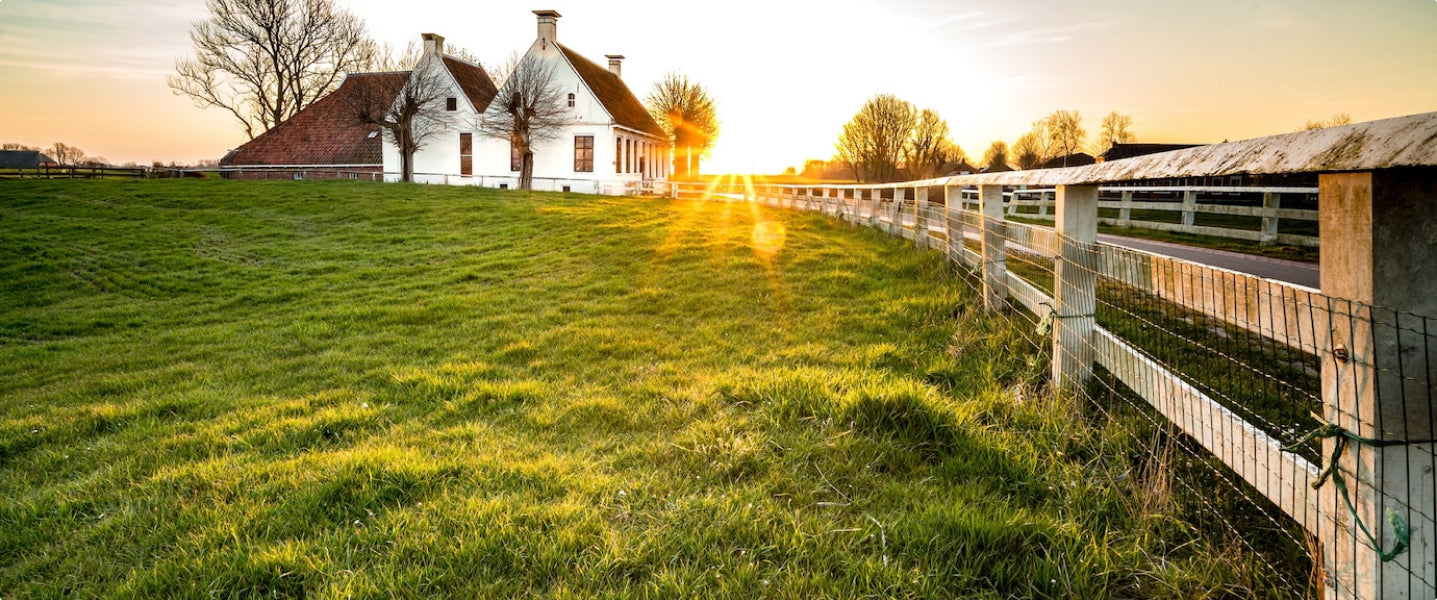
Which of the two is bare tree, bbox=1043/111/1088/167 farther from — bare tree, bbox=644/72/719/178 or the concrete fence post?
the concrete fence post

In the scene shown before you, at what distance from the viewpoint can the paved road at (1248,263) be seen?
818 centimetres

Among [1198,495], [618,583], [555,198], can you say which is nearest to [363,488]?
[618,583]

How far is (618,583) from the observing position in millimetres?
2568

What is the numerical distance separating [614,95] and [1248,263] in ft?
125

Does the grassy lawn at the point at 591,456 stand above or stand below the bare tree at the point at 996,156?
below

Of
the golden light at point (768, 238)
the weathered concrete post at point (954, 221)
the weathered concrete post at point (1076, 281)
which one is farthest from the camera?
the golden light at point (768, 238)

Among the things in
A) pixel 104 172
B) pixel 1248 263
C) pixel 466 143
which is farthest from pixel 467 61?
pixel 1248 263

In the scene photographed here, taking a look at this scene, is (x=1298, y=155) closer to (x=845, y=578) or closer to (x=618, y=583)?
(x=845, y=578)

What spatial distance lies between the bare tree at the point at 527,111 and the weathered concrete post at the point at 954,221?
101 ft

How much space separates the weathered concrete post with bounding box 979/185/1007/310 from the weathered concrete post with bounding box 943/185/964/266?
1.37m

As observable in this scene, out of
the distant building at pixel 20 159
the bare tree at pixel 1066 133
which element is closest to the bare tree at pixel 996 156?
the bare tree at pixel 1066 133

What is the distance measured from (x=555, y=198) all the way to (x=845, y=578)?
25.9 metres

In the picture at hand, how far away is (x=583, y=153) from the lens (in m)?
38.8

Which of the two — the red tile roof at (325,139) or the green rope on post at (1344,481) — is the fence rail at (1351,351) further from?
the red tile roof at (325,139)
